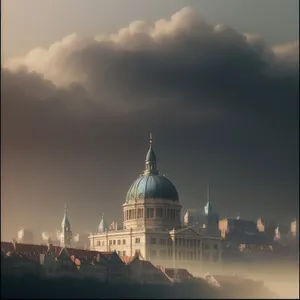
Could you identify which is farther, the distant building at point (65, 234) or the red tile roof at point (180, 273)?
the distant building at point (65, 234)

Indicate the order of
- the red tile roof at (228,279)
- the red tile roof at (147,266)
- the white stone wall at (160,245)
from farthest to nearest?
the white stone wall at (160,245)
the red tile roof at (147,266)
the red tile roof at (228,279)

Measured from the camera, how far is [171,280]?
6331cm

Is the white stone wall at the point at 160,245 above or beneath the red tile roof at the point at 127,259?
above

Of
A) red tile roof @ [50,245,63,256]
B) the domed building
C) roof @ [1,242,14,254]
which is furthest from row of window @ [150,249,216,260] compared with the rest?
roof @ [1,242,14,254]

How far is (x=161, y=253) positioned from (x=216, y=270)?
5.29 m

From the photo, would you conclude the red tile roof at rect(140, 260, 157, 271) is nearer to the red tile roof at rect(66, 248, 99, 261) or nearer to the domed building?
the red tile roof at rect(66, 248, 99, 261)

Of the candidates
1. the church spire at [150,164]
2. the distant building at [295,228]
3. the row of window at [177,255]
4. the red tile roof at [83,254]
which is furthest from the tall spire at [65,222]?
the distant building at [295,228]

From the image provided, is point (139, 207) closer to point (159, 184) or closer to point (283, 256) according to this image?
point (159, 184)

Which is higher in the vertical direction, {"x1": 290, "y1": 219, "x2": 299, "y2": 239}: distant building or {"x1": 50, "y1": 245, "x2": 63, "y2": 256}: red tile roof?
{"x1": 290, "y1": 219, "x2": 299, "y2": 239}: distant building

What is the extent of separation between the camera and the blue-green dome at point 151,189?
79375mm

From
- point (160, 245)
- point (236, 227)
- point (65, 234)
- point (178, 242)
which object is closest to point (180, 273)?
point (160, 245)

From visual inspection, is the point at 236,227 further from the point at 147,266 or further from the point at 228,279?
the point at 228,279

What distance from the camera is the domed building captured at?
7806 centimetres

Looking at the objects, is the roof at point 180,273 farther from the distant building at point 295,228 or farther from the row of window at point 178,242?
the row of window at point 178,242
